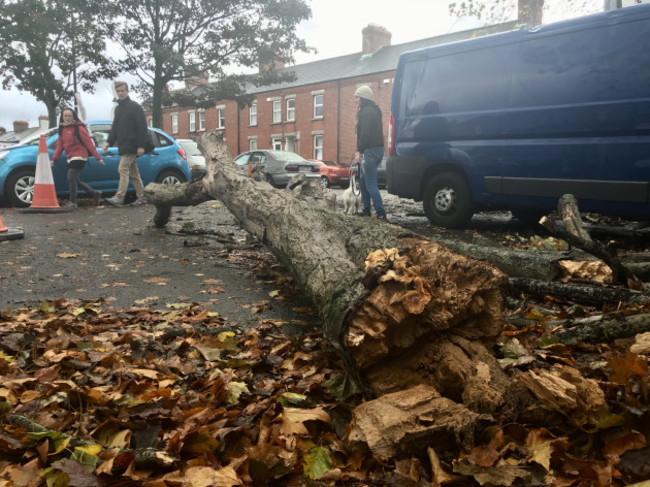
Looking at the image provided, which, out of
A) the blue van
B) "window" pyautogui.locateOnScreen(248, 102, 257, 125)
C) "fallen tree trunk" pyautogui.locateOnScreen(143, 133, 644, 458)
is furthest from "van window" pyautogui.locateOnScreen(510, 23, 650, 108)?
"window" pyautogui.locateOnScreen(248, 102, 257, 125)

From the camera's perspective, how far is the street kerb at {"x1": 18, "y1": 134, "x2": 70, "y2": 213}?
916 centimetres

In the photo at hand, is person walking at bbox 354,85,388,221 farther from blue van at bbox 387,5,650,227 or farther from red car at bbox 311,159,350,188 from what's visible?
red car at bbox 311,159,350,188

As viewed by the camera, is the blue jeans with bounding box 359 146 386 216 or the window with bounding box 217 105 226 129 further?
the window with bounding box 217 105 226 129

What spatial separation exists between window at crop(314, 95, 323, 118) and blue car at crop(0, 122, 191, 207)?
27.5m

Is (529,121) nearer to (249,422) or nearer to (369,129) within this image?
(369,129)

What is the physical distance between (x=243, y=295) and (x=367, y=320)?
2.22m

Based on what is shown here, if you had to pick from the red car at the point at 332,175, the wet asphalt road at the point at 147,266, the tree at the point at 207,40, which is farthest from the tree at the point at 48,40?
the wet asphalt road at the point at 147,266

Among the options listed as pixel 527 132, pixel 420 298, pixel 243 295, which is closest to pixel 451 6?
pixel 527 132

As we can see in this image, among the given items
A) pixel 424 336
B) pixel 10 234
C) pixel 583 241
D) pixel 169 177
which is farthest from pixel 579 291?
pixel 169 177

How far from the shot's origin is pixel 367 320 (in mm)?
2152

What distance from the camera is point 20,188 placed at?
10.1 metres

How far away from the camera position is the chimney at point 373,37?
39.0m

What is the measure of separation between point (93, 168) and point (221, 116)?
115 ft

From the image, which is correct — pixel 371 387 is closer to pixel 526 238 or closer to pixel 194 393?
pixel 194 393
